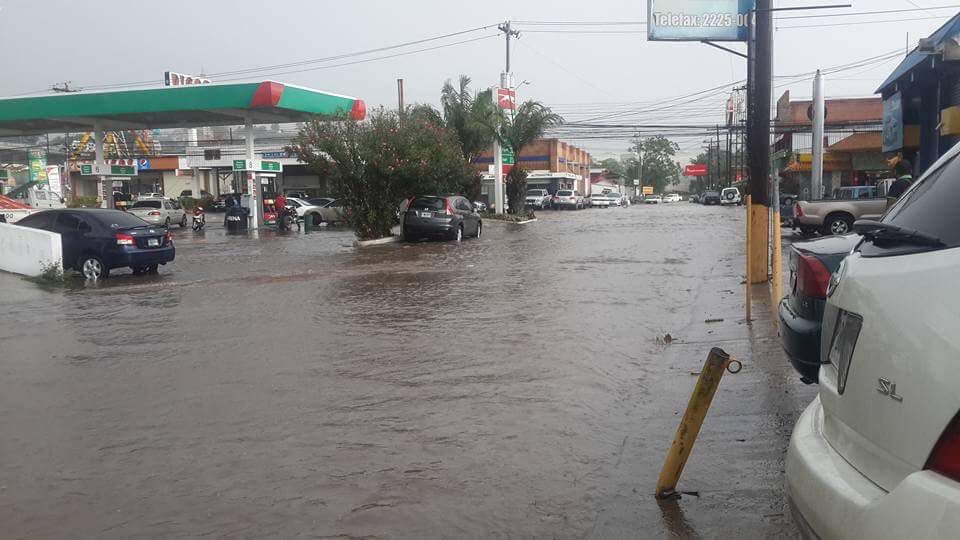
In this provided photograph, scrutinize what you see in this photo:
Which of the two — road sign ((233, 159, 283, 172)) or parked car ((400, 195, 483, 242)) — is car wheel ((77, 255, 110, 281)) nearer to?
parked car ((400, 195, 483, 242))

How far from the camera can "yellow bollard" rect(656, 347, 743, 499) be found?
14.6 ft

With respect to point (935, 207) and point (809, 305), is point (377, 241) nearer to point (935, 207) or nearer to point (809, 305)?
point (809, 305)

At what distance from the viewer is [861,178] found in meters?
45.2

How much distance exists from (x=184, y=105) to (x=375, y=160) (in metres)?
11.3

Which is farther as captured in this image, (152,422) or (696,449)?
(152,422)

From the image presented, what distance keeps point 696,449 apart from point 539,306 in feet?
20.9

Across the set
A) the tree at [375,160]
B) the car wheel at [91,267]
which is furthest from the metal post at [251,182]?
the car wheel at [91,267]

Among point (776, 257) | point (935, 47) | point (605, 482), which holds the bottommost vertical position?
point (605, 482)

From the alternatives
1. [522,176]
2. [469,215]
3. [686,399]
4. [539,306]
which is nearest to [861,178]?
[522,176]

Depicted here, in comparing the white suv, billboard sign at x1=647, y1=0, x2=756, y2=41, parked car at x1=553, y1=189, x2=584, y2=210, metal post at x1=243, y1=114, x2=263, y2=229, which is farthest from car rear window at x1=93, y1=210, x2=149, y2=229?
parked car at x1=553, y1=189, x2=584, y2=210

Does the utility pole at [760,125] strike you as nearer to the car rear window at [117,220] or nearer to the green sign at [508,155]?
the car rear window at [117,220]

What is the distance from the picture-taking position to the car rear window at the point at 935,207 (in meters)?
2.50

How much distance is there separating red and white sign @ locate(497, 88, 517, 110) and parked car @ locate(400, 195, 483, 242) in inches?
724

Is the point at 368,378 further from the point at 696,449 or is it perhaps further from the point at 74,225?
the point at 74,225
